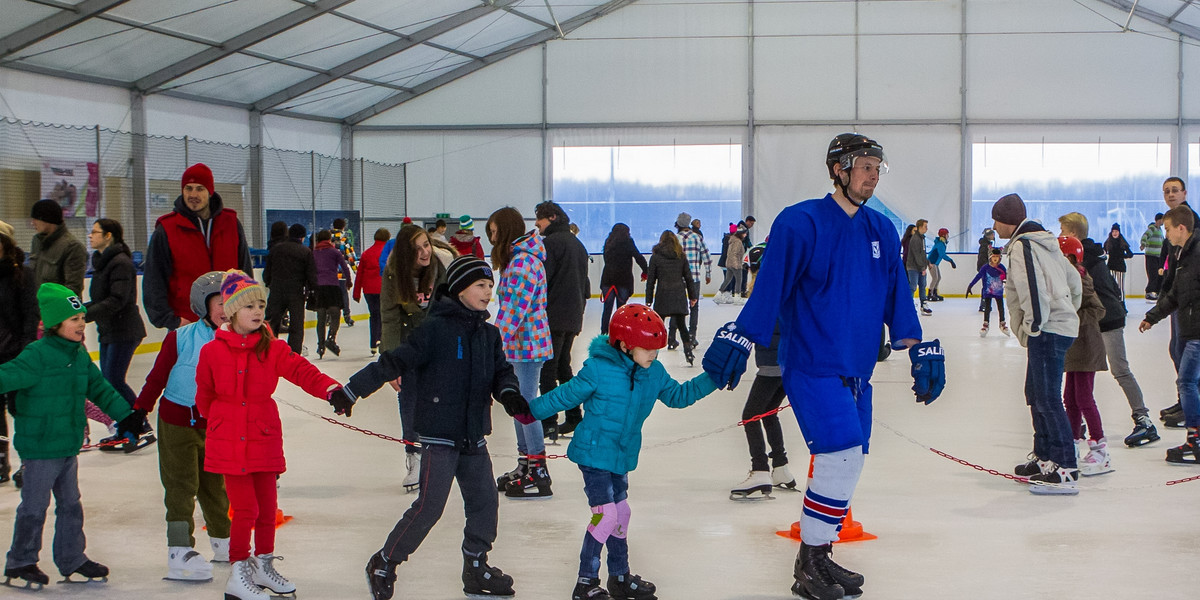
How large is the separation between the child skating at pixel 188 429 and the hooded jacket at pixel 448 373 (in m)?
0.90

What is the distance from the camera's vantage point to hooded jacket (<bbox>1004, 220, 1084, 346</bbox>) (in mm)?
5336

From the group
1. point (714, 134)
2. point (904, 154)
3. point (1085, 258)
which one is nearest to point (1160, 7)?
point (904, 154)

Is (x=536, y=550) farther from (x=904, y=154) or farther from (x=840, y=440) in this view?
(x=904, y=154)

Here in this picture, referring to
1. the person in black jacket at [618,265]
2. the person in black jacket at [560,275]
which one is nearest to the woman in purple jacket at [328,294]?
the person in black jacket at [618,265]

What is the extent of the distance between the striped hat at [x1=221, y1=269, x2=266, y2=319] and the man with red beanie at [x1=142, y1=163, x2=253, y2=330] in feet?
3.93

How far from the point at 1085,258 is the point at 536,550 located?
150 inches

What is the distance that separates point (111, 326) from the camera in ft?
22.0

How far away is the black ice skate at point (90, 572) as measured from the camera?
3955 mm

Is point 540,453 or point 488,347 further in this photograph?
point 540,453

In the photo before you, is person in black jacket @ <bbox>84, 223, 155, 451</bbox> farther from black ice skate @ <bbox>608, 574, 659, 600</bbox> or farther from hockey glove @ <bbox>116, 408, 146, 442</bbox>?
black ice skate @ <bbox>608, 574, 659, 600</bbox>

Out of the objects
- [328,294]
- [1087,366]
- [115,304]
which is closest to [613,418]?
[1087,366]

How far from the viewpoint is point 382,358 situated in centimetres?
358

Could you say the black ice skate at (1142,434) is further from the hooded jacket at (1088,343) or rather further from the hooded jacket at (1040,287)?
the hooded jacket at (1040,287)

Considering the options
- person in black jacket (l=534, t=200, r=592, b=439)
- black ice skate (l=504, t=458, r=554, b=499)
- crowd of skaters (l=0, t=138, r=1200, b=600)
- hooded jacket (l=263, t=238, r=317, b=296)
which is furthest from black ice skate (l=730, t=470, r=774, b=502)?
hooded jacket (l=263, t=238, r=317, b=296)
